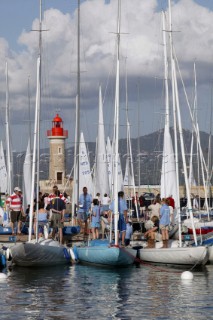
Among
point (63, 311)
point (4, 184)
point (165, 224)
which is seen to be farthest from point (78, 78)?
point (4, 184)

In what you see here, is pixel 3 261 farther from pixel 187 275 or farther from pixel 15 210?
pixel 187 275

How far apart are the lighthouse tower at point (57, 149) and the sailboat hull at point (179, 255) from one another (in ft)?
136

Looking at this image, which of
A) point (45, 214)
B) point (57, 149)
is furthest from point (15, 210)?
point (57, 149)

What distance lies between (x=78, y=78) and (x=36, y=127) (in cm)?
699

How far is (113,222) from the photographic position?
28.9 meters

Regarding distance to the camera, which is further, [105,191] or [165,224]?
[105,191]

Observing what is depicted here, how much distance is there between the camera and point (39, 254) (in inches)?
1051

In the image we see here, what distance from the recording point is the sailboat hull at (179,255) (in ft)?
85.9

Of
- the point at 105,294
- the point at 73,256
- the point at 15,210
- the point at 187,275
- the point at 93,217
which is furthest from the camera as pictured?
the point at 15,210

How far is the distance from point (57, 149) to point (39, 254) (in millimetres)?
42846

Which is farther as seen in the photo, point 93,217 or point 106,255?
point 93,217

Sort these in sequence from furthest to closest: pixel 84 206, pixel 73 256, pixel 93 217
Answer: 1. pixel 84 206
2. pixel 93 217
3. pixel 73 256

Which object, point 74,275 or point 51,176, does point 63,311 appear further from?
point 51,176

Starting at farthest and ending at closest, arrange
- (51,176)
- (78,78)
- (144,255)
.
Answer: (51,176), (78,78), (144,255)
